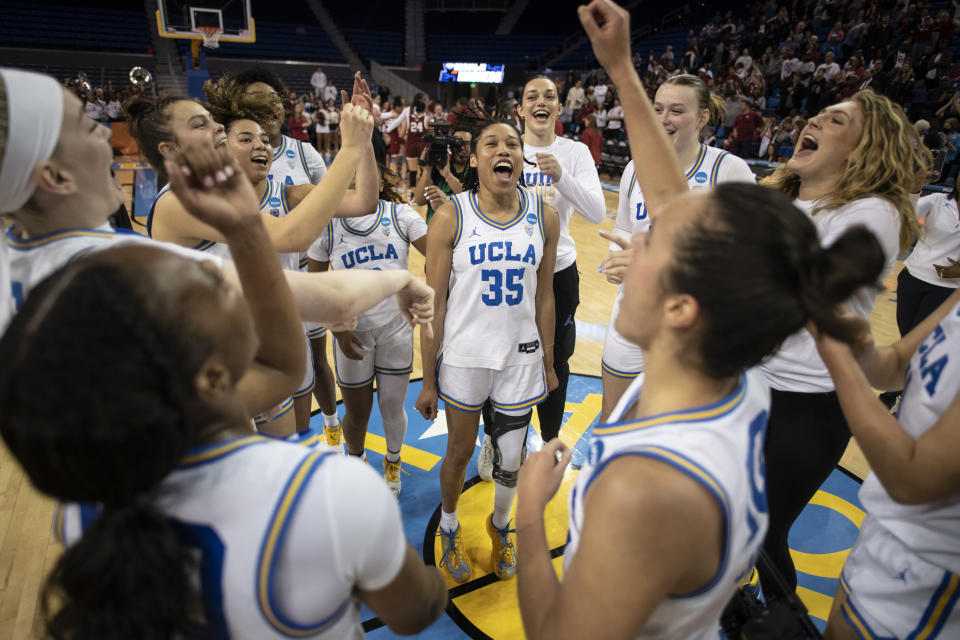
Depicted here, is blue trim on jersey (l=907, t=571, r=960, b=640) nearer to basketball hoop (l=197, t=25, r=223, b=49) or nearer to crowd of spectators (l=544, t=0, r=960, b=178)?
crowd of spectators (l=544, t=0, r=960, b=178)

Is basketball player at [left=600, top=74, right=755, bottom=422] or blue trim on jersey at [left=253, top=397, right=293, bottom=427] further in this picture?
basketball player at [left=600, top=74, right=755, bottom=422]

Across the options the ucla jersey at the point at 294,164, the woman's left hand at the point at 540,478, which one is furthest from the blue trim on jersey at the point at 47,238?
the ucla jersey at the point at 294,164

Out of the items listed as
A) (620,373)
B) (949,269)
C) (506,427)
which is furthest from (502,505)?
(949,269)

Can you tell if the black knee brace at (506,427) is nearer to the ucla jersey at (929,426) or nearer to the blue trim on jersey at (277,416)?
the blue trim on jersey at (277,416)

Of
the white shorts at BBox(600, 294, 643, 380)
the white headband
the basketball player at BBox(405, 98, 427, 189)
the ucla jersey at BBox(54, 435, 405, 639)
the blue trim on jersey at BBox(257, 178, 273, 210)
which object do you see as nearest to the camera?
the ucla jersey at BBox(54, 435, 405, 639)

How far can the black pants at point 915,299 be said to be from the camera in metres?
3.80

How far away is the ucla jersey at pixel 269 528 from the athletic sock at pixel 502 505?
6.19 feet

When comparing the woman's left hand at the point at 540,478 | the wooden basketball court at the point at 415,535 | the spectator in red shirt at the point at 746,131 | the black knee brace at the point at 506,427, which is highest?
the spectator in red shirt at the point at 746,131

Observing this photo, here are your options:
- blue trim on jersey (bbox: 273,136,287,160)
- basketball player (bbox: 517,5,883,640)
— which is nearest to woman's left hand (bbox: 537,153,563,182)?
blue trim on jersey (bbox: 273,136,287,160)

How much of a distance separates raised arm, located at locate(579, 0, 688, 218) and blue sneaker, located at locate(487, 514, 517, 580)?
72.6 inches

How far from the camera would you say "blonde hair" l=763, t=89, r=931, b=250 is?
2.05 m

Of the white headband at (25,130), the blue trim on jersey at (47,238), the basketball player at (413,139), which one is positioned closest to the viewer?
the white headband at (25,130)

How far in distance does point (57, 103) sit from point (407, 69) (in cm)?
2654

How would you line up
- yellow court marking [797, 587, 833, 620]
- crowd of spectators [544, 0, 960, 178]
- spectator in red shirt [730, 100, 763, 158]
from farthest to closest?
spectator in red shirt [730, 100, 763, 158]
crowd of spectators [544, 0, 960, 178]
yellow court marking [797, 587, 833, 620]
